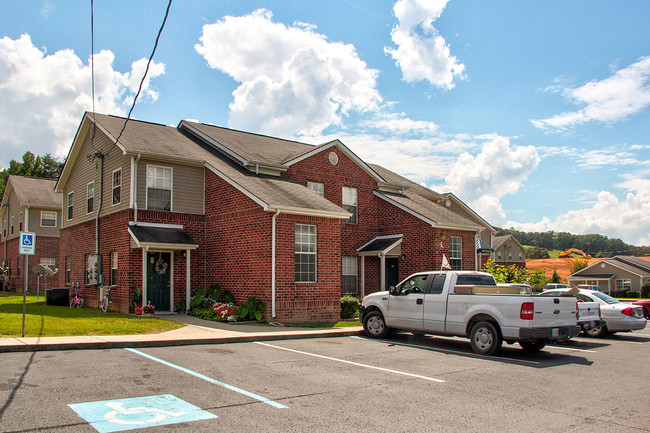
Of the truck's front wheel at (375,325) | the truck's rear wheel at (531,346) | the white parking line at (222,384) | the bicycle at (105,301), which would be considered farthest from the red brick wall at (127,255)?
the truck's rear wheel at (531,346)

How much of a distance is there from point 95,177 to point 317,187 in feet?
29.7

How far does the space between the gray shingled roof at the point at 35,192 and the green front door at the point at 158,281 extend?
20.9 m

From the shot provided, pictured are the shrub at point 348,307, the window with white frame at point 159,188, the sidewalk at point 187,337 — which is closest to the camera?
the sidewalk at point 187,337

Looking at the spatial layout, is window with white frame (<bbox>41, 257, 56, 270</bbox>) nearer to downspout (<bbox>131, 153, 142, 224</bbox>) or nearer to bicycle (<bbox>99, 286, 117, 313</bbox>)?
bicycle (<bbox>99, 286, 117, 313</bbox>)

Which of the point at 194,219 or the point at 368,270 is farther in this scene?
the point at 368,270

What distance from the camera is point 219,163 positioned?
2028cm

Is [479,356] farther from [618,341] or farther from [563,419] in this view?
[618,341]

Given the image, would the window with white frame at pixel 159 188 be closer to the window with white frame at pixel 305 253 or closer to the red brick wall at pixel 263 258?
the red brick wall at pixel 263 258

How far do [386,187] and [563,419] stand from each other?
1957 cm

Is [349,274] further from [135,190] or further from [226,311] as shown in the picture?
[135,190]

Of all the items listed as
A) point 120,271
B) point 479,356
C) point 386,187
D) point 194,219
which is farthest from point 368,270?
point 479,356

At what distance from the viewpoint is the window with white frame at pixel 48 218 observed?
36.0 meters

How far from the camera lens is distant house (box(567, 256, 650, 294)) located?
58.7 meters

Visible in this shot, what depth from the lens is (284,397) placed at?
7.20 meters
